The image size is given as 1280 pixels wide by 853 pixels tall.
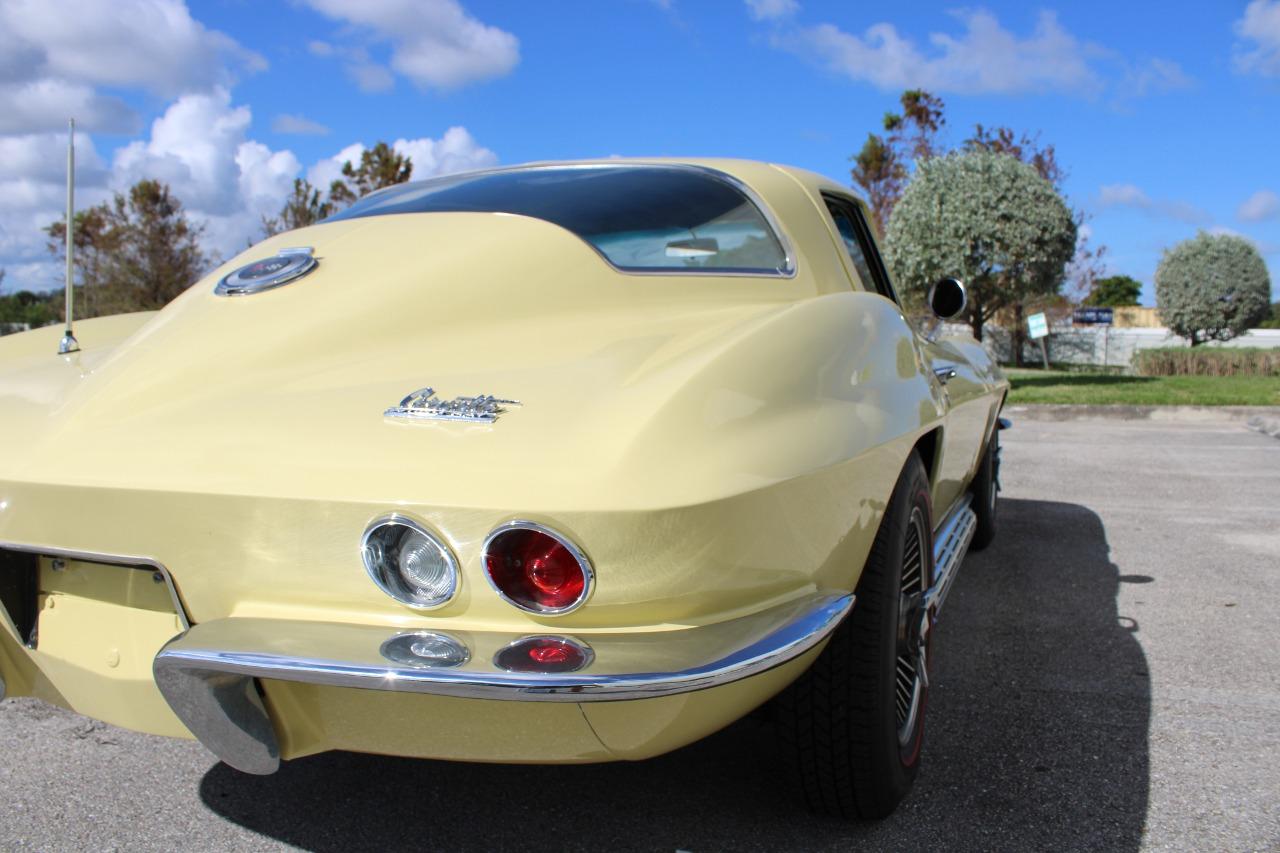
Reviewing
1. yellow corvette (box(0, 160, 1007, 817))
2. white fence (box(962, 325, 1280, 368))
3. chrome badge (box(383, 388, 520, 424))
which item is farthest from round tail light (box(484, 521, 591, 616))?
white fence (box(962, 325, 1280, 368))

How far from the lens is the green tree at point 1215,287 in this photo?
30.3m

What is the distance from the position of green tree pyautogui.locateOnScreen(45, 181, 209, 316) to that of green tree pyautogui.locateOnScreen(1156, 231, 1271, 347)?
88.4 ft

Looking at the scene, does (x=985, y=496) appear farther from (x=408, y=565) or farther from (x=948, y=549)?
(x=408, y=565)

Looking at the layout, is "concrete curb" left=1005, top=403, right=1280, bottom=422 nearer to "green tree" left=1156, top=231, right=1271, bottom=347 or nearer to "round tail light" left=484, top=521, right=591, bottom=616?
"round tail light" left=484, top=521, right=591, bottom=616

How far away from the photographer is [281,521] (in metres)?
1.67

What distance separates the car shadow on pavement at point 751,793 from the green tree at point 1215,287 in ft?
103

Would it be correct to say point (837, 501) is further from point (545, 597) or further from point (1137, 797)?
point (1137, 797)

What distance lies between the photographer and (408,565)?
1.64m

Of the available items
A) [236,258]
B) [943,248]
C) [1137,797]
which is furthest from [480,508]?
[943,248]

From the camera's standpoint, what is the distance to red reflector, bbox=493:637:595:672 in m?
1.48

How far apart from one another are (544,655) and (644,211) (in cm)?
143

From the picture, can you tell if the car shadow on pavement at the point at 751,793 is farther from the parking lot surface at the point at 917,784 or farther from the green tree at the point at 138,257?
the green tree at the point at 138,257

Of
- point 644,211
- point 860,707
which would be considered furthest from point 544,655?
point 644,211

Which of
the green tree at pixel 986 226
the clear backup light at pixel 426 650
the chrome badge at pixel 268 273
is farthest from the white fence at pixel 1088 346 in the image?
the clear backup light at pixel 426 650
